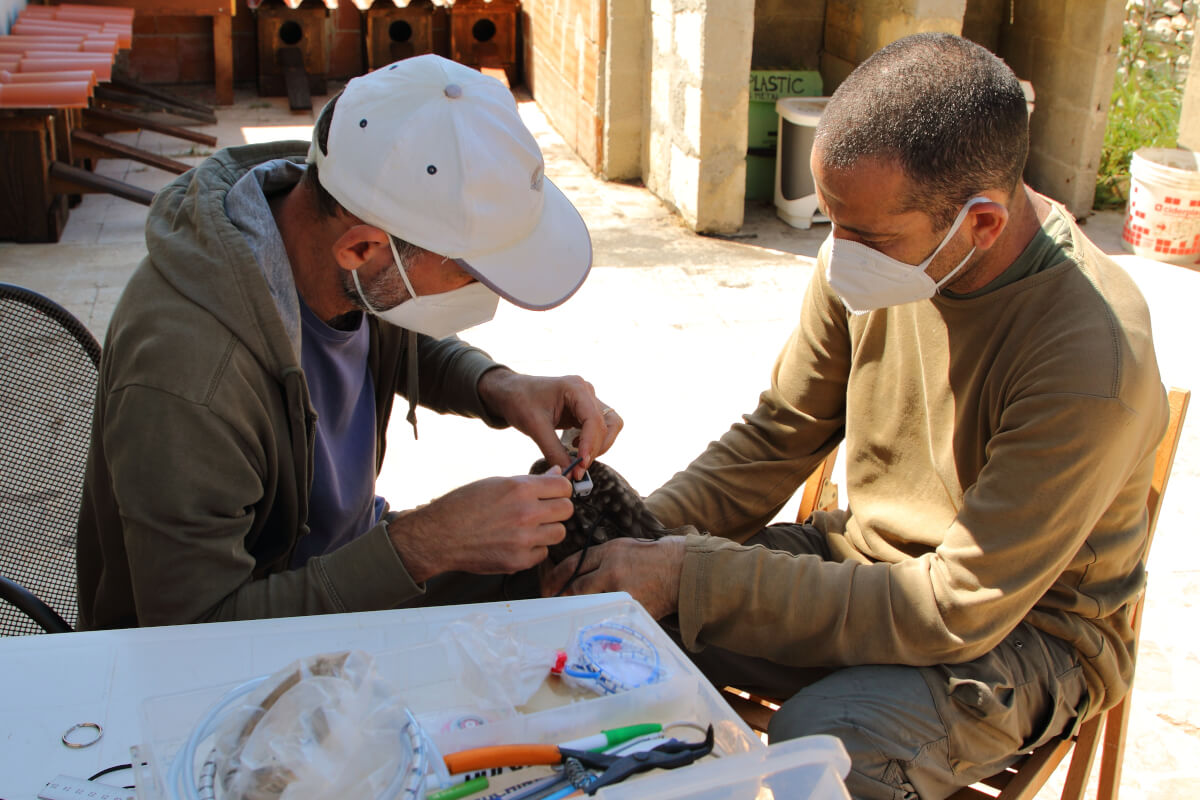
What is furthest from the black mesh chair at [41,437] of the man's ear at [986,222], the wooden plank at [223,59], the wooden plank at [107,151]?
the wooden plank at [223,59]

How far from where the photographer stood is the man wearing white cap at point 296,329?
1624 mm

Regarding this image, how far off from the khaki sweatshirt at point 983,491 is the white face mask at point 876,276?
3.0 inches

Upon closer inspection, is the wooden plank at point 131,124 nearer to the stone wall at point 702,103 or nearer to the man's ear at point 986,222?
the stone wall at point 702,103

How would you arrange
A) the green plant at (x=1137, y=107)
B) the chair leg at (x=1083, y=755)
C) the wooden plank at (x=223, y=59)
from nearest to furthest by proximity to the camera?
the chair leg at (x=1083, y=755)
the green plant at (x=1137, y=107)
the wooden plank at (x=223, y=59)

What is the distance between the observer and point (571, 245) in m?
1.96

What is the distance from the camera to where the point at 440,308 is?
6.30 feet

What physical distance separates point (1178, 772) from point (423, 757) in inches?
93.6

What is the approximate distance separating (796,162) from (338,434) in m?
5.43

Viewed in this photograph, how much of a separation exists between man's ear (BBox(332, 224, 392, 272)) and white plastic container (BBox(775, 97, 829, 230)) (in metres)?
5.41

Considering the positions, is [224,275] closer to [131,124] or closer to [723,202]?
[723,202]

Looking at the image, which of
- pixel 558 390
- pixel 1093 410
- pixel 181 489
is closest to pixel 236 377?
pixel 181 489

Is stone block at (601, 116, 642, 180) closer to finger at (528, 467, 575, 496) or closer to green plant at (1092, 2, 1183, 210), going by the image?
green plant at (1092, 2, 1183, 210)

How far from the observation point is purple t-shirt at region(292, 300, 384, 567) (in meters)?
2.04

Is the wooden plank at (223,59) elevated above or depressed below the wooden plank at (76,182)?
above
